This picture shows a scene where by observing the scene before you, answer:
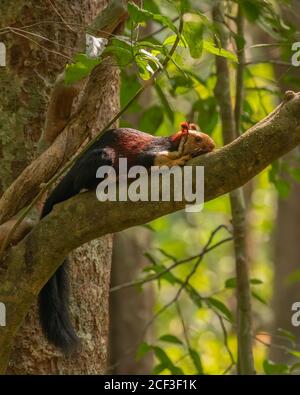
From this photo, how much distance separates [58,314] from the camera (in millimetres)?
3062

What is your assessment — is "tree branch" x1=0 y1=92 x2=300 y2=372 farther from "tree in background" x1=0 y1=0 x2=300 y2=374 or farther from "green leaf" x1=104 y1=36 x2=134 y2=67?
"green leaf" x1=104 y1=36 x2=134 y2=67

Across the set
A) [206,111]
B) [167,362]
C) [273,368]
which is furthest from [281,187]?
[167,362]

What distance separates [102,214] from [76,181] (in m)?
0.58

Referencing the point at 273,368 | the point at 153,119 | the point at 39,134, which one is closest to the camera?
the point at 39,134

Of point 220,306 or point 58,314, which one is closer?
point 58,314

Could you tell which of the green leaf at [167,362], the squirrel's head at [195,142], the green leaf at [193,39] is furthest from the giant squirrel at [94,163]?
the green leaf at [167,362]

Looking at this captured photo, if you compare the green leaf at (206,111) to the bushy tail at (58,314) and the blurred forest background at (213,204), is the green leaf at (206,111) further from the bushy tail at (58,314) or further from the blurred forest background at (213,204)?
the bushy tail at (58,314)

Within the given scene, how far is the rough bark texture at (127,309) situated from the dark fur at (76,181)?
2.42 m

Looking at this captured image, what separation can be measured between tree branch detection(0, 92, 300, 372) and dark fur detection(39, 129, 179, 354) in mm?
366

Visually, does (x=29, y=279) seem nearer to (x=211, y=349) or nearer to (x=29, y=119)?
(x=29, y=119)

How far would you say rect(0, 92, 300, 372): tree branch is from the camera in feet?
7.92

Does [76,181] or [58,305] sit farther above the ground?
[76,181]

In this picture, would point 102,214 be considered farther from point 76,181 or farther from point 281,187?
point 281,187

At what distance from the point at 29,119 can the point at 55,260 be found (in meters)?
0.81
